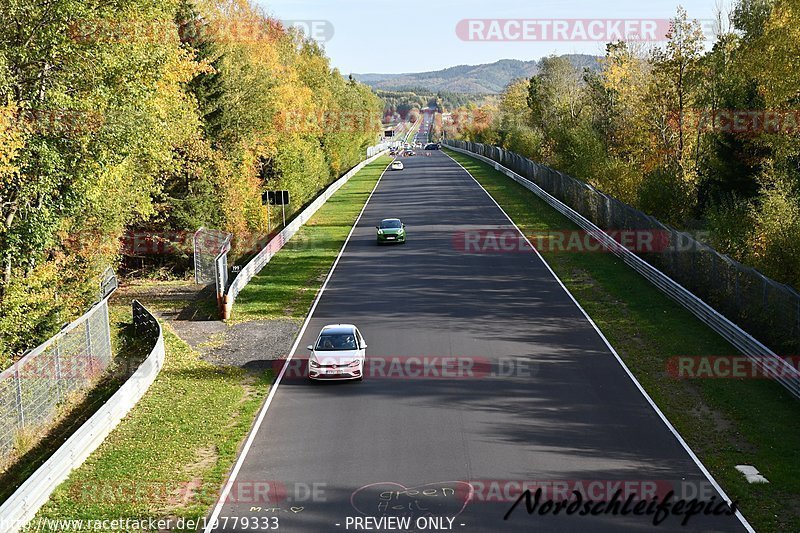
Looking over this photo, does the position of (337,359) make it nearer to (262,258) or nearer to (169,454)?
(169,454)

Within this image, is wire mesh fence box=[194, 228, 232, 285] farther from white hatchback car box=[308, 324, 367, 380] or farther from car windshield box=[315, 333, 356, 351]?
white hatchback car box=[308, 324, 367, 380]

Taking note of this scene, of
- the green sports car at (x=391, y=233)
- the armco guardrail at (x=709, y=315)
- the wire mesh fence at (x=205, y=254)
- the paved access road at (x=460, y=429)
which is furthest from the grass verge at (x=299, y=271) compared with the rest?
the armco guardrail at (x=709, y=315)

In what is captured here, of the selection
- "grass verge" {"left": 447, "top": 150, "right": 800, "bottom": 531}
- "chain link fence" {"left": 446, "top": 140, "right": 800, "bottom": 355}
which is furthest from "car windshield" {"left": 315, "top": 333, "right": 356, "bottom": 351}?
"chain link fence" {"left": 446, "top": 140, "right": 800, "bottom": 355}

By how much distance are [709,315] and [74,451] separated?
20.9 metres

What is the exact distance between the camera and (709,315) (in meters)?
27.8

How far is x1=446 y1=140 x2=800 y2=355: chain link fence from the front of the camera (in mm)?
23547

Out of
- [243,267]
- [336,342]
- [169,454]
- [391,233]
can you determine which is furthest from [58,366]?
[391,233]

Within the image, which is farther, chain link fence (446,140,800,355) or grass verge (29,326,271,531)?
chain link fence (446,140,800,355)

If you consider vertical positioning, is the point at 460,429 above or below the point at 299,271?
below

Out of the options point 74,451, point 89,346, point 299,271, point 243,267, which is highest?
point 243,267

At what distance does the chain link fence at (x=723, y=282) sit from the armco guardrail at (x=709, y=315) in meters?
0.63

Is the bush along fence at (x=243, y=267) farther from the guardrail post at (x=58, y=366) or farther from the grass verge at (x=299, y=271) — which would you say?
the guardrail post at (x=58, y=366)

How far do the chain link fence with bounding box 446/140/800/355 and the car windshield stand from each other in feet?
41.7

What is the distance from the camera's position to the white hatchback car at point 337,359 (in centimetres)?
2259
